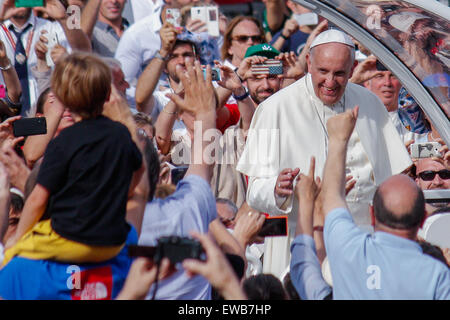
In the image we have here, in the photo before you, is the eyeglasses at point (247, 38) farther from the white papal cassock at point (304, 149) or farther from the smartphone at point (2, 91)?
the smartphone at point (2, 91)

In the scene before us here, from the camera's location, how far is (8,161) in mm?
3666

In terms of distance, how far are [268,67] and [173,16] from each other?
4.65 feet

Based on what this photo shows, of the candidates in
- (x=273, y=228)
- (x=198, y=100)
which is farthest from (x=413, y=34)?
(x=198, y=100)

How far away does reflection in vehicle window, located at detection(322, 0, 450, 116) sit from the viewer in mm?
4059

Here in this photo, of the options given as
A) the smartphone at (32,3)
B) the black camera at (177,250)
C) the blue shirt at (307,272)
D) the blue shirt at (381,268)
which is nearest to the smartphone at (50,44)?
the smartphone at (32,3)

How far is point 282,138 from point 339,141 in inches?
49.4

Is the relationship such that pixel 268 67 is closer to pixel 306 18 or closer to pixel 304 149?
pixel 304 149

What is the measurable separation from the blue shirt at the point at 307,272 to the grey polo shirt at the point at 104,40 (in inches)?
151

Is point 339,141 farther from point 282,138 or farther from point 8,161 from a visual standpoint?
point 8,161

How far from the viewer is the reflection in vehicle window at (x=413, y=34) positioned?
406 cm

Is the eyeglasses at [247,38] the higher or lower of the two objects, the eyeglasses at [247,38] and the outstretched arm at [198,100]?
the lower

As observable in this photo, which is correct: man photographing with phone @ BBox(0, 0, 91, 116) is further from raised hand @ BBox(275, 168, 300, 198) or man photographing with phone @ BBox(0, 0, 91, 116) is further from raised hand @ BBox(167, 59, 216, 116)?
raised hand @ BBox(167, 59, 216, 116)

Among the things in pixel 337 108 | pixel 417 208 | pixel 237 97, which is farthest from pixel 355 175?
pixel 417 208
